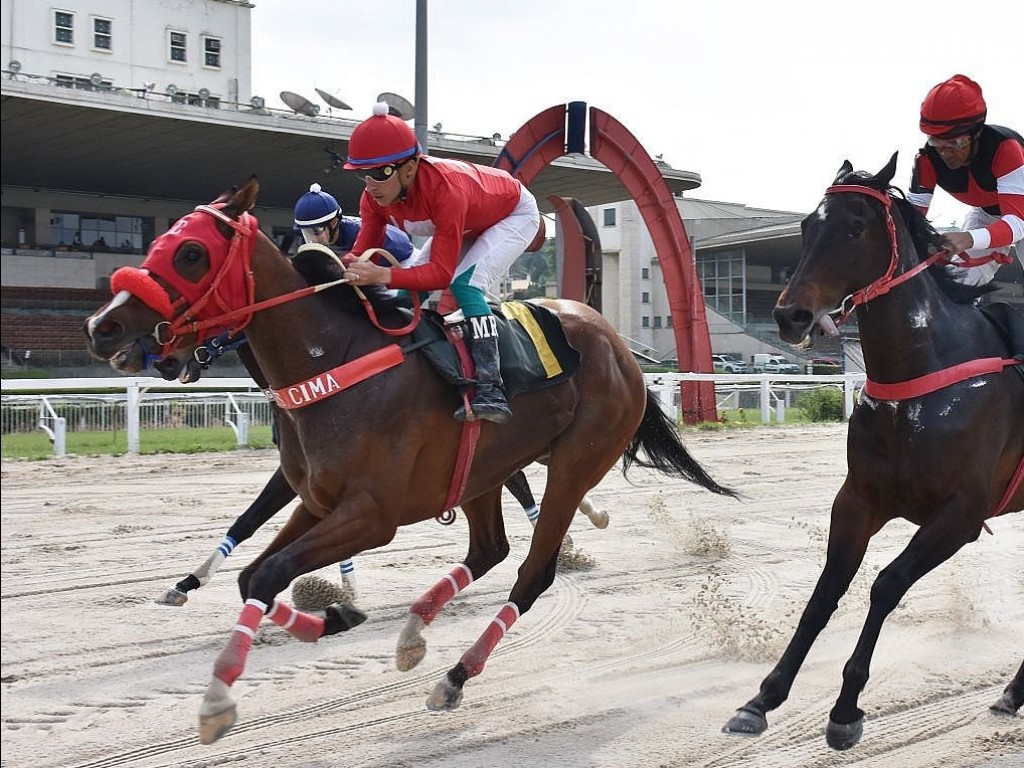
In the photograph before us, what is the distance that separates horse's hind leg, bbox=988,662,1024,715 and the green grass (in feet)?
33.1

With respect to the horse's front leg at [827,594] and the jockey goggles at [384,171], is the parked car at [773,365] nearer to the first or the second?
the horse's front leg at [827,594]

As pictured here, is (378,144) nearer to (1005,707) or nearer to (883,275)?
(883,275)

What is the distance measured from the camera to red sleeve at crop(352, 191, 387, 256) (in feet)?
15.7

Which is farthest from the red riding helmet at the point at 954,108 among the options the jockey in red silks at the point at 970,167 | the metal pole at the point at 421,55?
the metal pole at the point at 421,55

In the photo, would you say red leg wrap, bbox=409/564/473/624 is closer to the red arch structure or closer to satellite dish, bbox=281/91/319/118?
the red arch structure

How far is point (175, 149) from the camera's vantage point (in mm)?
29484

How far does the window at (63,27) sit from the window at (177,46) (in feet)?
12.2

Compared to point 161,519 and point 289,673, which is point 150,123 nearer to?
point 161,519

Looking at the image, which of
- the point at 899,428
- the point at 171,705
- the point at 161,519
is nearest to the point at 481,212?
the point at 899,428

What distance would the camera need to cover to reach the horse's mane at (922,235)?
13.7 ft

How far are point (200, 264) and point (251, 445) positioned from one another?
9.89 meters

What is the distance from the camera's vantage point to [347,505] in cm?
399

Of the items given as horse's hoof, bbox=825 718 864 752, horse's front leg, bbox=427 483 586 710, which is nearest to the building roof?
horse's front leg, bbox=427 483 586 710

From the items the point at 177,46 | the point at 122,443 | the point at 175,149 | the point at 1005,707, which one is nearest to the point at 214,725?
the point at 1005,707
